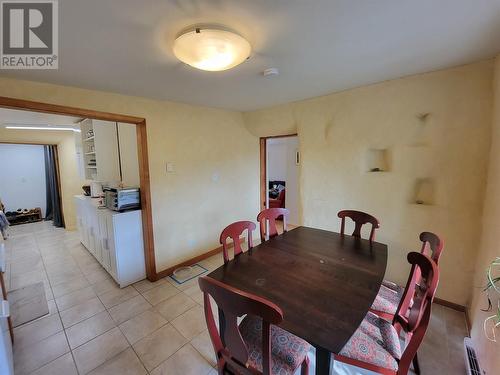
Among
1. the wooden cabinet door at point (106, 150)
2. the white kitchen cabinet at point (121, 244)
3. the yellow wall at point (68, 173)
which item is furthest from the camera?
the yellow wall at point (68, 173)

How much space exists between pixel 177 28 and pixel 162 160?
175 centimetres

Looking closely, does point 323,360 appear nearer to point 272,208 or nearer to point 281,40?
point 272,208

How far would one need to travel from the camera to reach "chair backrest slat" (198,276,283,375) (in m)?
0.81

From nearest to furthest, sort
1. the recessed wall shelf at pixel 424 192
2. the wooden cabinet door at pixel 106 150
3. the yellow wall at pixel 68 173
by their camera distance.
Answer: the recessed wall shelf at pixel 424 192
the wooden cabinet door at pixel 106 150
the yellow wall at pixel 68 173

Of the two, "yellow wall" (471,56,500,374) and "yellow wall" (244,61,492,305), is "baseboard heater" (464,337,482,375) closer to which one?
"yellow wall" (471,56,500,374)

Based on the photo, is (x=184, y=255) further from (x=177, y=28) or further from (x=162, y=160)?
(x=177, y=28)

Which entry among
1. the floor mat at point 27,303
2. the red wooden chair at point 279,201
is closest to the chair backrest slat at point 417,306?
the floor mat at point 27,303

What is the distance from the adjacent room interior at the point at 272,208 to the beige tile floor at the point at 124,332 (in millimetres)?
17

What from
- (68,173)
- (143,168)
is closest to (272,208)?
(143,168)

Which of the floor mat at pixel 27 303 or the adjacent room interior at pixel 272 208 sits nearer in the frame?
the adjacent room interior at pixel 272 208

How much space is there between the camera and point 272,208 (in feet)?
7.76

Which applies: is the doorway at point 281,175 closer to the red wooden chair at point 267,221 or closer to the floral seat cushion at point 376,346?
the red wooden chair at point 267,221

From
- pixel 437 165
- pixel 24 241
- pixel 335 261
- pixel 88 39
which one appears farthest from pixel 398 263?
pixel 24 241

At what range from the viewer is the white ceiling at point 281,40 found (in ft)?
3.46
